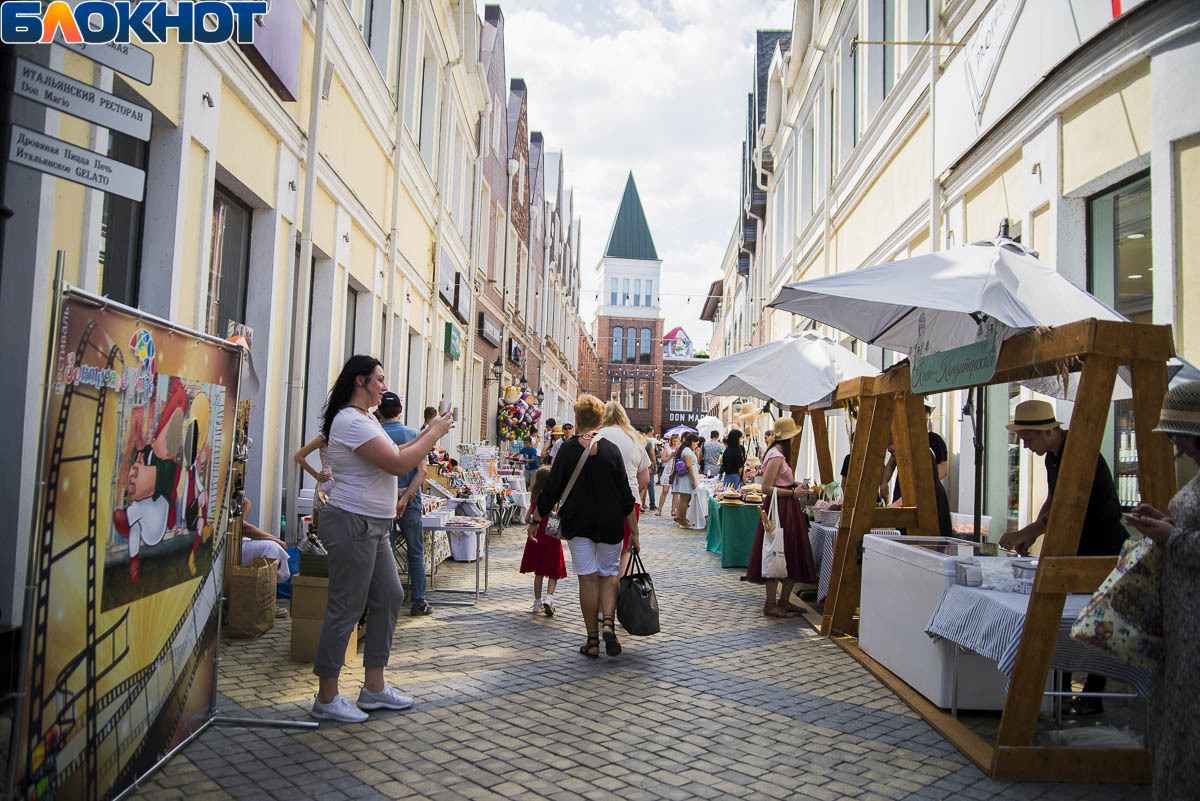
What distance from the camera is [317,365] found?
30.8ft

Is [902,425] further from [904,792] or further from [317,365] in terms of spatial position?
[317,365]

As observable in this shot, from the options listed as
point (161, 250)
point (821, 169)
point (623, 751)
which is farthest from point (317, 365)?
point (821, 169)

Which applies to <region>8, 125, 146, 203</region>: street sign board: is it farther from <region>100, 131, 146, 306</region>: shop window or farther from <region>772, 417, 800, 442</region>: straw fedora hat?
<region>772, 417, 800, 442</region>: straw fedora hat

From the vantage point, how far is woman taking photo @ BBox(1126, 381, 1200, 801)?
2.67 meters

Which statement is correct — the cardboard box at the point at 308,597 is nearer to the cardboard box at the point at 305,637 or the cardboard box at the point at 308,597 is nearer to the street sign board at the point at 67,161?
the cardboard box at the point at 305,637

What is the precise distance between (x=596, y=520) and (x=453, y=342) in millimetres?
11968

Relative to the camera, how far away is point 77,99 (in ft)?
9.79

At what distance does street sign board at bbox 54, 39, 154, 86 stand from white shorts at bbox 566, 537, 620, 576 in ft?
12.4

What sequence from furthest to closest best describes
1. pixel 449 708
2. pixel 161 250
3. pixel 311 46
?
pixel 311 46 → pixel 161 250 → pixel 449 708

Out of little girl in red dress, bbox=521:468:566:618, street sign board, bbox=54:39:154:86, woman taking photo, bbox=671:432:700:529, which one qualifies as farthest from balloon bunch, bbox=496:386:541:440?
street sign board, bbox=54:39:154:86

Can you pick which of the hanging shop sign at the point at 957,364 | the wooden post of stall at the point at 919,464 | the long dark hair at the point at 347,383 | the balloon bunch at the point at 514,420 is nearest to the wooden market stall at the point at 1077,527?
the hanging shop sign at the point at 957,364

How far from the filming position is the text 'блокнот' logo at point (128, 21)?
12.7 ft

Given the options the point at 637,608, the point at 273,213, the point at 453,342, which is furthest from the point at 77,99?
the point at 453,342

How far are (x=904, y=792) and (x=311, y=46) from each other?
763cm
